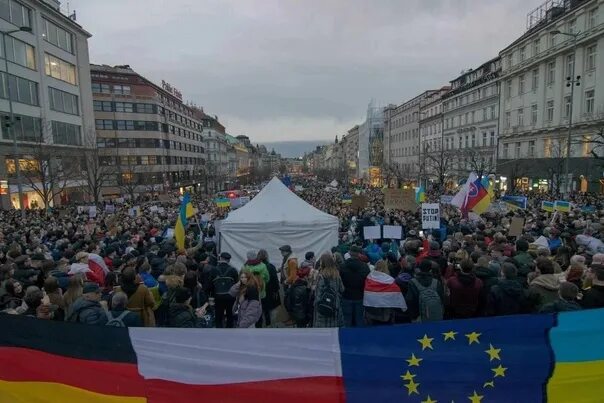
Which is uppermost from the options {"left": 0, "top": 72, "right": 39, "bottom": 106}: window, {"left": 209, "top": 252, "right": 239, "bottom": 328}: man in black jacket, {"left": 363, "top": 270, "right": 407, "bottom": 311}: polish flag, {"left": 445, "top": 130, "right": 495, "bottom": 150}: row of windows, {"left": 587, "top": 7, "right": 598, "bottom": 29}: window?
{"left": 587, "top": 7, "right": 598, "bottom": 29}: window

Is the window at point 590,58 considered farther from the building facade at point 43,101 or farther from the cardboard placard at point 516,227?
the building facade at point 43,101

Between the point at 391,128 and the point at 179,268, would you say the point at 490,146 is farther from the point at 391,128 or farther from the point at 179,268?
the point at 179,268

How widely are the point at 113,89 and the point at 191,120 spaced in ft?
97.1

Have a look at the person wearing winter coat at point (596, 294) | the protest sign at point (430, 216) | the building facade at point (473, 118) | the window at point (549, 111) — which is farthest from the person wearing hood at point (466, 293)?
the building facade at point (473, 118)

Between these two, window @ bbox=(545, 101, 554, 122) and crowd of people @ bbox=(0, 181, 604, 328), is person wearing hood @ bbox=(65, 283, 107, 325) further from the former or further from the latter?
window @ bbox=(545, 101, 554, 122)

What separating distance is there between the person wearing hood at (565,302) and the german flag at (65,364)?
440cm

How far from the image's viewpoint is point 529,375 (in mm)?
3648

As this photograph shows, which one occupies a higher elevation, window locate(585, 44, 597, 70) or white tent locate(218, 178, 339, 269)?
window locate(585, 44, 597, 70)

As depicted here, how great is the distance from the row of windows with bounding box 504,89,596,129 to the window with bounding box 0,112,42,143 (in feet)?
143

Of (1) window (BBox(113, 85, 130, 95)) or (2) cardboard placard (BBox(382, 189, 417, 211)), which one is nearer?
(2) cardboard placard (BBox(382, 189, 417, 211))

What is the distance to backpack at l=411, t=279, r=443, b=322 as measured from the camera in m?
5.48

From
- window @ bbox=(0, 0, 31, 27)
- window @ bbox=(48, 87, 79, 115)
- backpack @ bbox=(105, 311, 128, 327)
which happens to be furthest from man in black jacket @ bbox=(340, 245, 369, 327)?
window @ bbox=(48, 87, 79, 115)

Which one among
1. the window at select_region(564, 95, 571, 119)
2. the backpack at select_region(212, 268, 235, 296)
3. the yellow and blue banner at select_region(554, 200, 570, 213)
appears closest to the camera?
the backpack at select_region(212, 268, 235, 296)

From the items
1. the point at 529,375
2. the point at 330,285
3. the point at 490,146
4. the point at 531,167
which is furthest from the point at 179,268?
the point at 490,146
